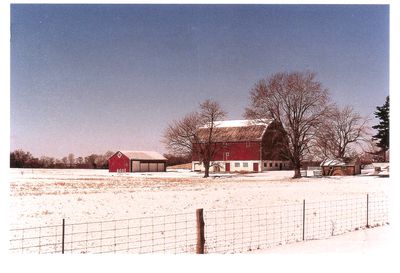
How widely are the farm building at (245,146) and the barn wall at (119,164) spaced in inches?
335

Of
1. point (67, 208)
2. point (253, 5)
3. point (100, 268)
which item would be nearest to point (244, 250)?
point (100, 268)

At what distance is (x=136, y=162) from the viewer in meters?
55.3

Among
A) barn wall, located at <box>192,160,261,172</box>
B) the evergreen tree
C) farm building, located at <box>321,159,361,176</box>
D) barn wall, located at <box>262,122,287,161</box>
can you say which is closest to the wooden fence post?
the evergreen tree

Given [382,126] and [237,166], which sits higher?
[382,126]

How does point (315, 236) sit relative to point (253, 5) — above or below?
below

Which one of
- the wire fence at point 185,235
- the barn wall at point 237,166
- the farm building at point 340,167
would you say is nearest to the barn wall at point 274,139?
the farm building at point 340,167

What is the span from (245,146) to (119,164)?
18.1m

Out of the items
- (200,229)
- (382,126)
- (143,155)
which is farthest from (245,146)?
(200,229)

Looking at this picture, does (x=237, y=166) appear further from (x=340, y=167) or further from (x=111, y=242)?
(x=111, y=242)

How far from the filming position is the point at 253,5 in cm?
860

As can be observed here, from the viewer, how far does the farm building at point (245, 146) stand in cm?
3259

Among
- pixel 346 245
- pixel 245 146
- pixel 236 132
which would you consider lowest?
pixel 346 245
